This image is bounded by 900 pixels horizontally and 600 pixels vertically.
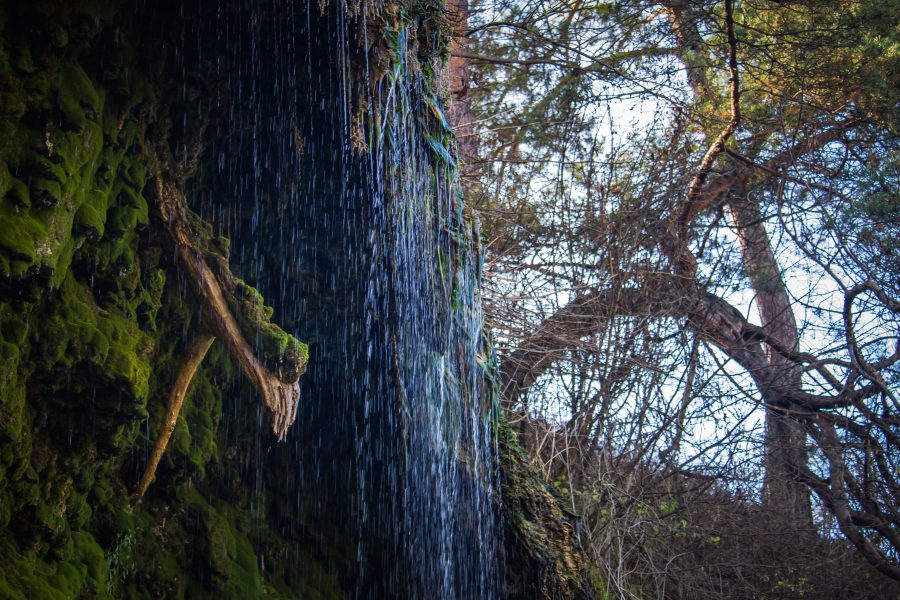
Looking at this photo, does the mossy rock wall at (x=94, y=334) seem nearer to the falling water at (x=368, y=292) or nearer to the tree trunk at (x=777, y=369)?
the falling water at (x=368, y=292)

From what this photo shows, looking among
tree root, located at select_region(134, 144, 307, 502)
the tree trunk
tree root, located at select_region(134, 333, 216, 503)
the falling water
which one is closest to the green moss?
tree root, located at select_region(134, 144, 307, 502)

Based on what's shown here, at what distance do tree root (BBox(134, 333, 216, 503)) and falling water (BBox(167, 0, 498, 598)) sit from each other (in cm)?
97

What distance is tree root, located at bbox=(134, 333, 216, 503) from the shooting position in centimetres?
379

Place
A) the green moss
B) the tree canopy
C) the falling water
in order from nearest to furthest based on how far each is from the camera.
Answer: the green moss < the falling water < the tree canopy

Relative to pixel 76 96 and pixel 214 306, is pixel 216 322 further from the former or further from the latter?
pixel 76 96

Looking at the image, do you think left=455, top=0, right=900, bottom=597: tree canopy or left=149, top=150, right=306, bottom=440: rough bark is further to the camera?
left=455, top=0, right=900, bottom=597: tree canopy

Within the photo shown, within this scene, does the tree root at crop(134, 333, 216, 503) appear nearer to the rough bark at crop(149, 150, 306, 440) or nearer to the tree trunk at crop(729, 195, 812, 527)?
the rough bark at crop(149, 150, 306, 440)

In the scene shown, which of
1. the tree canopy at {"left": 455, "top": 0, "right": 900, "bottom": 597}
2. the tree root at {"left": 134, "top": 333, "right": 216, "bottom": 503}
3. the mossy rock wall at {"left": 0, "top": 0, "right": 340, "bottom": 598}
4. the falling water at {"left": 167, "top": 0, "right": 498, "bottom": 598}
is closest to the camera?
the mossy rock wall at {"left": 0, "top": 0, "right": 340, "bottom": 598}

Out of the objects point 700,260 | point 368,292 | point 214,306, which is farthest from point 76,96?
point 700,260

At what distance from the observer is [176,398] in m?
3.84

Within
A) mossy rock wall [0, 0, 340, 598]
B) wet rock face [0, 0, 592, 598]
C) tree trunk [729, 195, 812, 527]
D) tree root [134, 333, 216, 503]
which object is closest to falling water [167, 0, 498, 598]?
wet rock face [0, 0, 592, 598]

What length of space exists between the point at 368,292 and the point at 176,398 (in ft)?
4.45

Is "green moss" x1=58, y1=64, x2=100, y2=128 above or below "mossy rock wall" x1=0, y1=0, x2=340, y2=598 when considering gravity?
above

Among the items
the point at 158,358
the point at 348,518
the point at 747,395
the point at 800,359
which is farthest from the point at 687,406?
the point at 158,358
